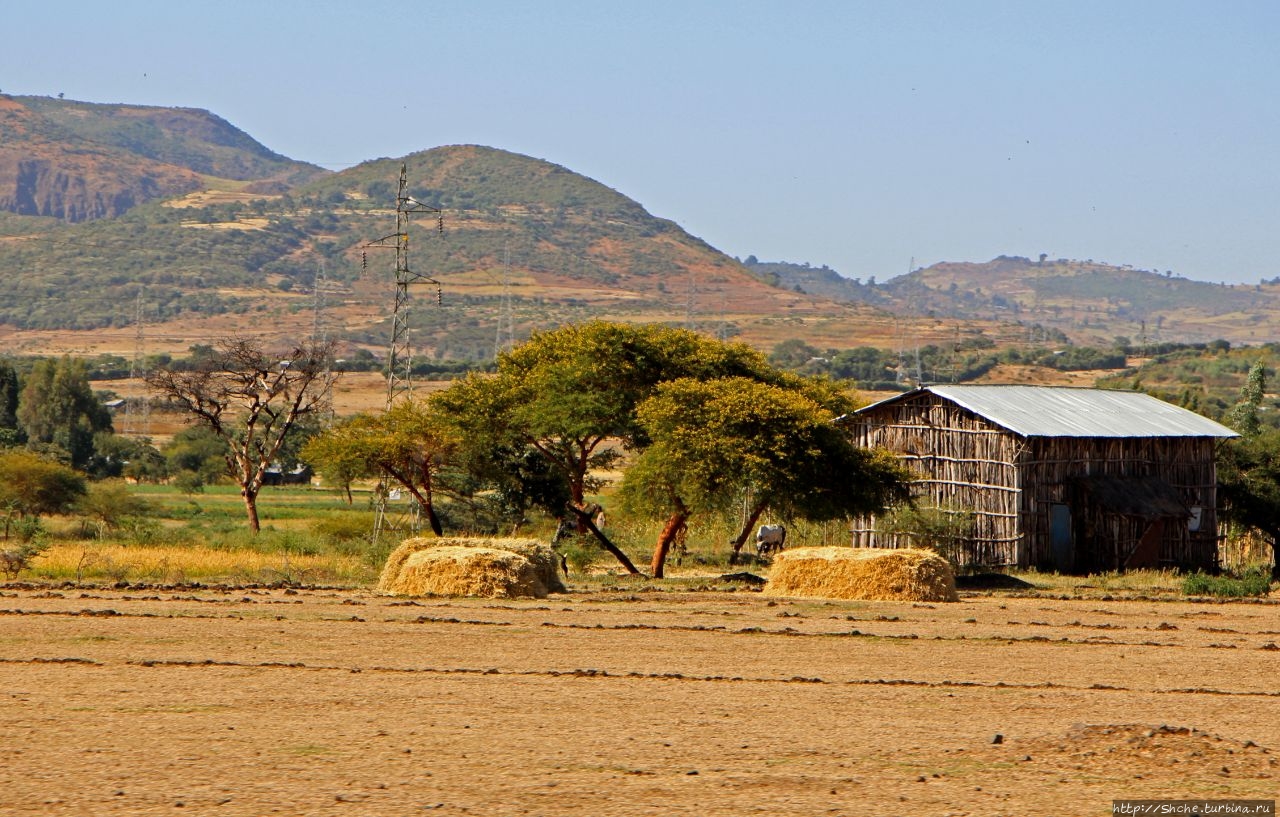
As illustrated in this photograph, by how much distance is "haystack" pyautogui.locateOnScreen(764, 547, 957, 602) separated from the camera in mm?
31016

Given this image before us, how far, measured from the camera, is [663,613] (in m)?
27.1

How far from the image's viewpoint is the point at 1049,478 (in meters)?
42.1

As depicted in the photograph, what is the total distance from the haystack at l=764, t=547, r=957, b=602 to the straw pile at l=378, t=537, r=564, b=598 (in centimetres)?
491

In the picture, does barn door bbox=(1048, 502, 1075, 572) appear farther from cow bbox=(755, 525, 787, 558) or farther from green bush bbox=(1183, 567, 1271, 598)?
cow bbox=(755, 525, 787, 558)

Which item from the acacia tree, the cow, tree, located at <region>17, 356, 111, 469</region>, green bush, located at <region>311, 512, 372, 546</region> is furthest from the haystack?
tree, located at <region>17, 356, 111, 469</region>

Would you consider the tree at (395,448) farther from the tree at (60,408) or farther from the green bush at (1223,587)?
the tree at (60,408)

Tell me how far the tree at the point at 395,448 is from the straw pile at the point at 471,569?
30.0 feet

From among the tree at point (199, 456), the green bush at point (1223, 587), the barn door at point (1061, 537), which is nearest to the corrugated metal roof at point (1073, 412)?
the barn door at point (1061, 537)

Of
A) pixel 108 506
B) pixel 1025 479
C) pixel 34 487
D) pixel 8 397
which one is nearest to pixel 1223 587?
pixel 1025 479

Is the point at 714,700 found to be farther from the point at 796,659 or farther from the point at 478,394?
the point at 478,394

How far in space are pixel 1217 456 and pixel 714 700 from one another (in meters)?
35.9

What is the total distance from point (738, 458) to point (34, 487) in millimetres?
26866

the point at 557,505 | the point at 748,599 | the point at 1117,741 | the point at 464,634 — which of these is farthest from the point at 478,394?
the point at 1117,741

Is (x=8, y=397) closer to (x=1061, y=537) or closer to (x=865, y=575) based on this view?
(x=1061, y=537)
